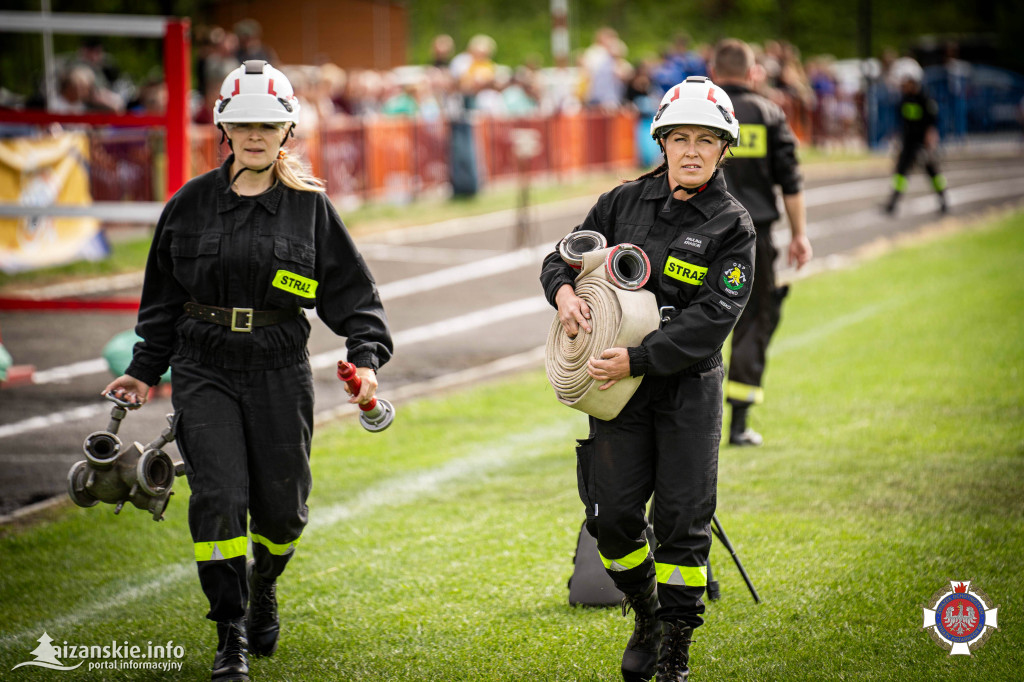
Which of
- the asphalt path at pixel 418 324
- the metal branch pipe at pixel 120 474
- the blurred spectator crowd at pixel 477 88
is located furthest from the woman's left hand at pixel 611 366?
the blurred spectator crowd at pixel 477 88

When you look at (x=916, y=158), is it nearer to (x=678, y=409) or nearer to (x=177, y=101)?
(x=177, y=101)

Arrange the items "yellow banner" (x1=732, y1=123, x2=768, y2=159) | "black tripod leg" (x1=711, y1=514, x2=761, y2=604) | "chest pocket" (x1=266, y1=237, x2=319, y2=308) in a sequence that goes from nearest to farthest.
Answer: "chest pocket" (x1=266, y1=237, x2=319, y2=308) < "black tripod leg" (x1=711, y1=514, x2=761, y2=604) < "yellow banner" (x1=732, y1=123, x2=768, y2=159)

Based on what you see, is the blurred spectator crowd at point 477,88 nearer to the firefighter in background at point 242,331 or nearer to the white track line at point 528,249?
the white track line at point 528,249

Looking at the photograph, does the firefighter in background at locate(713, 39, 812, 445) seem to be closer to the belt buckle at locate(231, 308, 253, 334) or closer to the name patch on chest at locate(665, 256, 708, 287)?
the name patch on chest at locate(665, 256, 708, 287)

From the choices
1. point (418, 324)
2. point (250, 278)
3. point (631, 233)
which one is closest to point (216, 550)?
point (250, 278)

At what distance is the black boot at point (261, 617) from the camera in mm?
4859

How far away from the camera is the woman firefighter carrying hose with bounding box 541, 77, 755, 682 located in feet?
14.0

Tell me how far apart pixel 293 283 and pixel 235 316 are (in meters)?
0.24

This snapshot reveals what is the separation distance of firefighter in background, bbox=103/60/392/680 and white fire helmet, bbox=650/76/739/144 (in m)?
1.29

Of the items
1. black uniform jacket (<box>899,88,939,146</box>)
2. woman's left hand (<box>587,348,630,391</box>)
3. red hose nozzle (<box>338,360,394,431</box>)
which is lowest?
red hose nozzle (<box>338,360,394,431</box>)

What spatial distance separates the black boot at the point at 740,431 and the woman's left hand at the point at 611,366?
3633 millimetres

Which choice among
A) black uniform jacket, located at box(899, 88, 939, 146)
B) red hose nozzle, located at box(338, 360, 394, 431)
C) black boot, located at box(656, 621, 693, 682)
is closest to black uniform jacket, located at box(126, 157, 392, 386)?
red hose nozzle, located at box(338, 360, 394, 431)

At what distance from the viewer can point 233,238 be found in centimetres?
452

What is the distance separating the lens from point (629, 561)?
446cm
